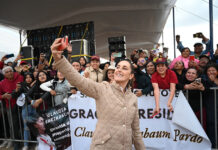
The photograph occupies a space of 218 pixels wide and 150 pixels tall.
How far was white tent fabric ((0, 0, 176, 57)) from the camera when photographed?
8438 mm

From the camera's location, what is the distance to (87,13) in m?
9.92

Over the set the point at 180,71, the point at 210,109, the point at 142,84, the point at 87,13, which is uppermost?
the point at 87,13

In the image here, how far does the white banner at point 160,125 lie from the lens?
293cm

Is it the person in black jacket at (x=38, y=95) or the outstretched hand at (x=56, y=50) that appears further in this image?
the person in black jacket at (x=38, y=95)

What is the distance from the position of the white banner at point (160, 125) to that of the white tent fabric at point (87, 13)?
658 centimetres

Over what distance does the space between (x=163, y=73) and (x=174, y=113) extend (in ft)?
2.32

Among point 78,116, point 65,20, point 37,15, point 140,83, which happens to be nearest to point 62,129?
point 78,116

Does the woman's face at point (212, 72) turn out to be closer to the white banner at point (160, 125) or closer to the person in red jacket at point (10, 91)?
the white banner at point (160, 125)

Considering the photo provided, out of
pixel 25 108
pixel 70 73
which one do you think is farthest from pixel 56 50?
pixel 25 108

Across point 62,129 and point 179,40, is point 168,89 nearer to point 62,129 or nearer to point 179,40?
point 62,129

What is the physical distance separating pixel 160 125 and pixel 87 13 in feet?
27.5

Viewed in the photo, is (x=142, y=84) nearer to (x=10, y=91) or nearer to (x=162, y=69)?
(x=162, y=69)

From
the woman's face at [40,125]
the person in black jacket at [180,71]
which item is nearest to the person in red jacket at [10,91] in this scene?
the woman's face at [40,125]

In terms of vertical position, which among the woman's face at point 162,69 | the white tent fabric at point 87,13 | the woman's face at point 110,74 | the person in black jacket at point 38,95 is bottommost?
the person in black jacket at point 38,95
